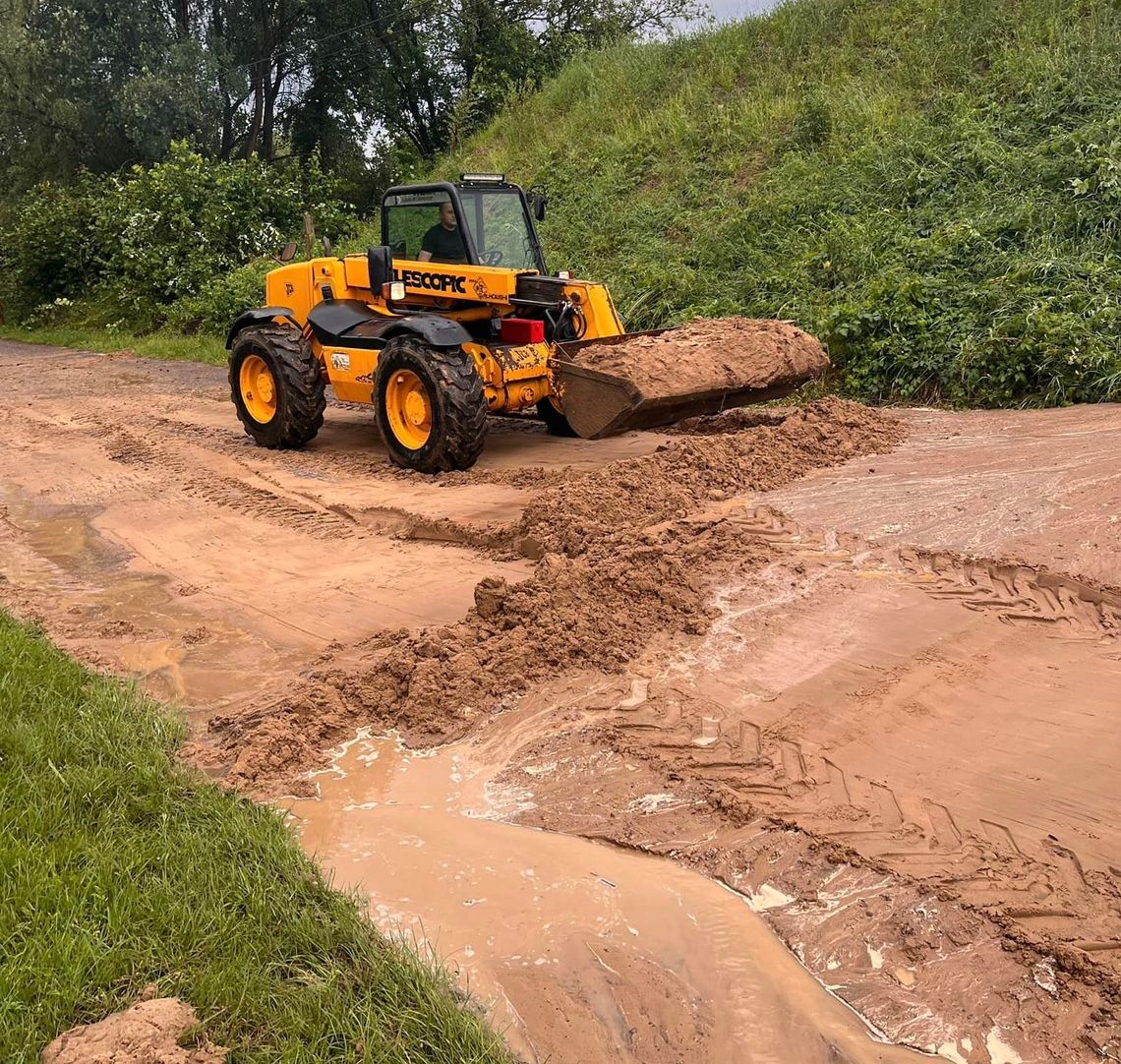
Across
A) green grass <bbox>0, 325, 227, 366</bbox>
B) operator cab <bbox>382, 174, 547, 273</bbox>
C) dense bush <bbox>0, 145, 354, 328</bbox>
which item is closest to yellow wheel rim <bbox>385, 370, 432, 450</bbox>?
operator cab <bbox>382, 174, 547, 273</bbox>

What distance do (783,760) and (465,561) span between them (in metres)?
2.95

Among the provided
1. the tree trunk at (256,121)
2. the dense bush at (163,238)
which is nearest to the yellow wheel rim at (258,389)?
the dense bush at (163,238)

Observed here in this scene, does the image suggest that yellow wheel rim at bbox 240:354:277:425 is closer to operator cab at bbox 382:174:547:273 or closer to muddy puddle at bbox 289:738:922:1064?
operator cab at bbox 382:174:547:273

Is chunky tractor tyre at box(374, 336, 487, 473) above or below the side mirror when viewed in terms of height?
below

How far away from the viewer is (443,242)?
9.62 meters

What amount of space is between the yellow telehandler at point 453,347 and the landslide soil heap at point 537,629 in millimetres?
1782

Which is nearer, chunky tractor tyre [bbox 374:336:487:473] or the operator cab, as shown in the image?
chunky tractor tyre [bbox 374:336:487:473]

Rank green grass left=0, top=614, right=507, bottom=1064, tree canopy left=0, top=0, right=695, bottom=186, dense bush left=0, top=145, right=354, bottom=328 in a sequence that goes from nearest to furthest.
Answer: green grass left=0, top=614, right=507, bottom=1064, dense bush left=0, top=145, right=354, bottom=328, tree canopy left=0, top=0, right=695, bottom=186

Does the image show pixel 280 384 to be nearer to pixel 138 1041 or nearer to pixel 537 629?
pixel 537 629

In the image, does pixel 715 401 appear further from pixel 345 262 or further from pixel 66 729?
pixel 66 729

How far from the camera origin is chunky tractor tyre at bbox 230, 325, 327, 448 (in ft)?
33.2

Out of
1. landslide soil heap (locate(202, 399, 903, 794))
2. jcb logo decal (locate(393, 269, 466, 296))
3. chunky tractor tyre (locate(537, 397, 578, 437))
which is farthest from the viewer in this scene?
chunky tractor tyre (locate(537, 397, 578, 437))

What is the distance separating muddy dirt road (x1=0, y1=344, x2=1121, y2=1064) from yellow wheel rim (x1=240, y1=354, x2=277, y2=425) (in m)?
2.51

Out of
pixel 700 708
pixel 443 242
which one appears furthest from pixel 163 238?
pixel 700 708
